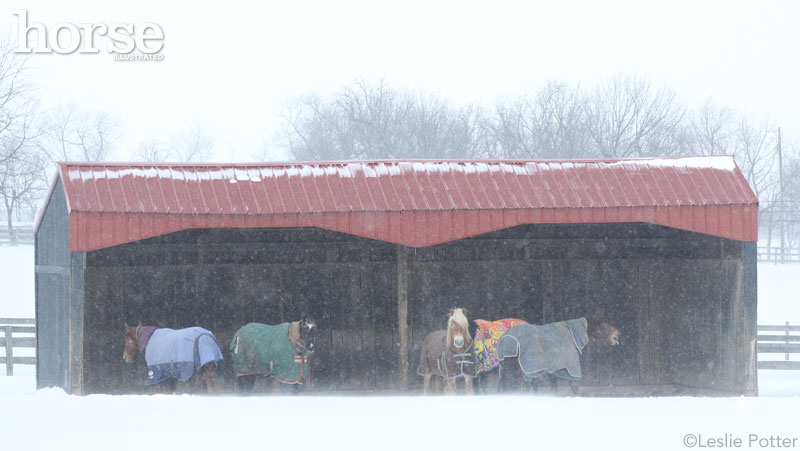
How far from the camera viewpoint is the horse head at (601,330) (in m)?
12.7

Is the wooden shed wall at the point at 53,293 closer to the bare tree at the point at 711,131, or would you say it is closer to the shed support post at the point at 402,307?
the shed support post at the point at 402,307

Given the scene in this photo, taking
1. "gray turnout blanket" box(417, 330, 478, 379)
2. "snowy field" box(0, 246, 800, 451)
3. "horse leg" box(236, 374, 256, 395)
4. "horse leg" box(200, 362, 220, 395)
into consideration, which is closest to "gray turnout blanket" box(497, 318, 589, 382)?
"gray turnout blanket" box(417, 330, 478, 379)

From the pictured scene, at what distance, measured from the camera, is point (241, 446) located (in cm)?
794

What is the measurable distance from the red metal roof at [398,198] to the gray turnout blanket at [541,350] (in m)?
1.48

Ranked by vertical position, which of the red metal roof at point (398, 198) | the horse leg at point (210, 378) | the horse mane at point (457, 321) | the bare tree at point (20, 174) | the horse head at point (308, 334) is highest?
the bare tree at point (20, 174)

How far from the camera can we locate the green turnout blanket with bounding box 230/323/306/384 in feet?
39.5

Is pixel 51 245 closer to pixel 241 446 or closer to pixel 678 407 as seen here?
pixel 241 446

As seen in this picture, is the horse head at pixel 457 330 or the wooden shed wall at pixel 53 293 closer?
the horse head at pixel 457 330

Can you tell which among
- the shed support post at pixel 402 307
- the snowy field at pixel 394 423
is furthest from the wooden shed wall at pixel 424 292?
the snowy field at pixel 394 423

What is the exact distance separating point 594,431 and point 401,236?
167 inches

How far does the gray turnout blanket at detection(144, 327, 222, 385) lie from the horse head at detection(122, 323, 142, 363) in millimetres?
632

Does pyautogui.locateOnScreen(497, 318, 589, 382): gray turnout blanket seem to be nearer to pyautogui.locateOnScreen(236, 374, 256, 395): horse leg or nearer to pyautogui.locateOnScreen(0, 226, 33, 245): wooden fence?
pyautogui.locateOnScreen(236, 374, 256, 395): horse leg

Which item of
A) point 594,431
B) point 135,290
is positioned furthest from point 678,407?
point 135,290

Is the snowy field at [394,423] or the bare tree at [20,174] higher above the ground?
the bare tree at [20,174]
